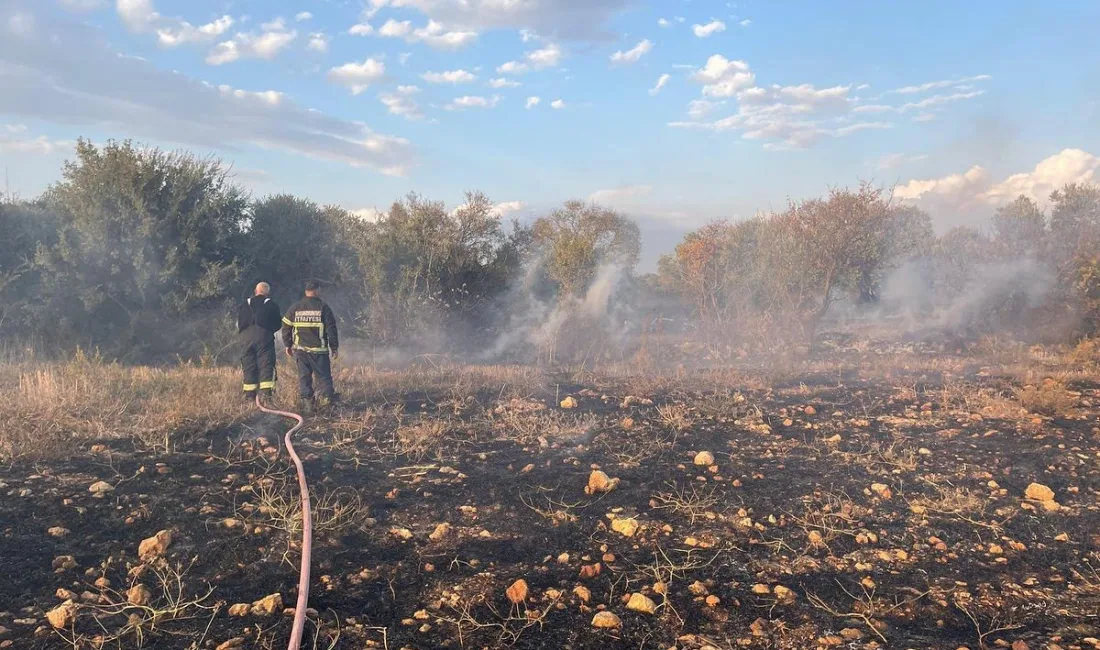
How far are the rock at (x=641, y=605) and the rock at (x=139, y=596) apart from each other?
7.69ft

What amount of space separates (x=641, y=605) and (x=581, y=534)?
93 centimetres

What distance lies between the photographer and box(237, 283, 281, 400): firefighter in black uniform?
7.59 m

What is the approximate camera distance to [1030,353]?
12500mm

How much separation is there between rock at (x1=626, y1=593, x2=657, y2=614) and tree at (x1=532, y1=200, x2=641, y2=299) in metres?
11.9

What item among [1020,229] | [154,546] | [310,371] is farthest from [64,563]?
[1020,229]

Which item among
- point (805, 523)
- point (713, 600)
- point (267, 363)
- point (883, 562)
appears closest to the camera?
point (713, 600)

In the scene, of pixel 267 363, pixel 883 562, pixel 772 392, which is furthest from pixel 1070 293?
pixel 267 363

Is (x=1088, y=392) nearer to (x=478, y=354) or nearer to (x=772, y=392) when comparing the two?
(x=772, y=392)

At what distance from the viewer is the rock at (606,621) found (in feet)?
10.2

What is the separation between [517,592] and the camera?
10.9 feet

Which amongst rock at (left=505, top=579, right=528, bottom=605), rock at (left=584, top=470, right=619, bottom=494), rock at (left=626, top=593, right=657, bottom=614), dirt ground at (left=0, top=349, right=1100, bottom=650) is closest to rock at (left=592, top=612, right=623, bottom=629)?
dirt ground at (left=0, top=349, right=1100, bottom=650)

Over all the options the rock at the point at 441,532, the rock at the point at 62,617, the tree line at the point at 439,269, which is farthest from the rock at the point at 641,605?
the tree line at the point at 439,269

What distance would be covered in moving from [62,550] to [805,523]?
175 inches

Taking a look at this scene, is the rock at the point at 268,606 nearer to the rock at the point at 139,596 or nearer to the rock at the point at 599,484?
the rock at the point at 139,596
